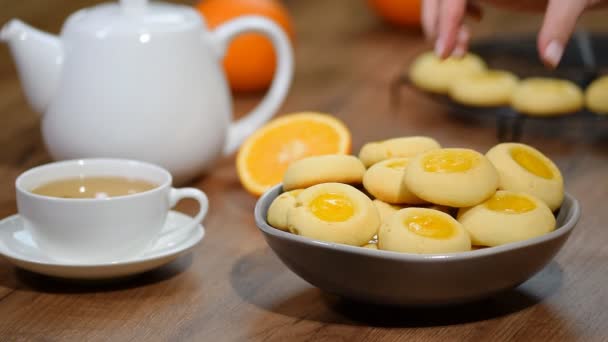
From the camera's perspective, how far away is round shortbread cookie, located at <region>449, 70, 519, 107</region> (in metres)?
1.13

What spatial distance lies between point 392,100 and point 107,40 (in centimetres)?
50

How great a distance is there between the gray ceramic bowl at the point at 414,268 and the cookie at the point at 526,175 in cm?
4

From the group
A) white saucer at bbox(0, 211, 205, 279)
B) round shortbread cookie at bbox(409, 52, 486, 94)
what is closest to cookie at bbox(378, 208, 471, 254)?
white saucer at bbox(0, 211, 205, 279)

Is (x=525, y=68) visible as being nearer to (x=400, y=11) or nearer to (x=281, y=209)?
(x=400, y=11)

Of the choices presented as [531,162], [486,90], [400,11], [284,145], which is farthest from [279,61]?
[400,11]

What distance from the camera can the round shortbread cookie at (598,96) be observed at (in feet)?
3.51

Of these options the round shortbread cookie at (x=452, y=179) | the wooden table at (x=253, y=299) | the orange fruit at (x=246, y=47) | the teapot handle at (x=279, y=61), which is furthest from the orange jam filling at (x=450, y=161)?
the orange fruit at (x=246, y=47)

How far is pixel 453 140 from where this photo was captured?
1.15 m

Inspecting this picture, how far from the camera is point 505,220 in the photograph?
24.6 inches

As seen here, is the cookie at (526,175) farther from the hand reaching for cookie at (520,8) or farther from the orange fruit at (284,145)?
the orange fruit at (284,145)

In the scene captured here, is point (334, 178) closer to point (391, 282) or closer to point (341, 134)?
point (391, 282)

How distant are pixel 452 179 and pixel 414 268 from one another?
0.24 feet

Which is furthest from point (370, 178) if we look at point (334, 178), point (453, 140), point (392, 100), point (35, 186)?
point (392, 100)

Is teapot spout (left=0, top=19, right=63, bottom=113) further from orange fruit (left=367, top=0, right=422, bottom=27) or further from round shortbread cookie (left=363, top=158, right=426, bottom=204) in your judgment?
orange fruit (left=367, top=0, right=422, bottom=27)
